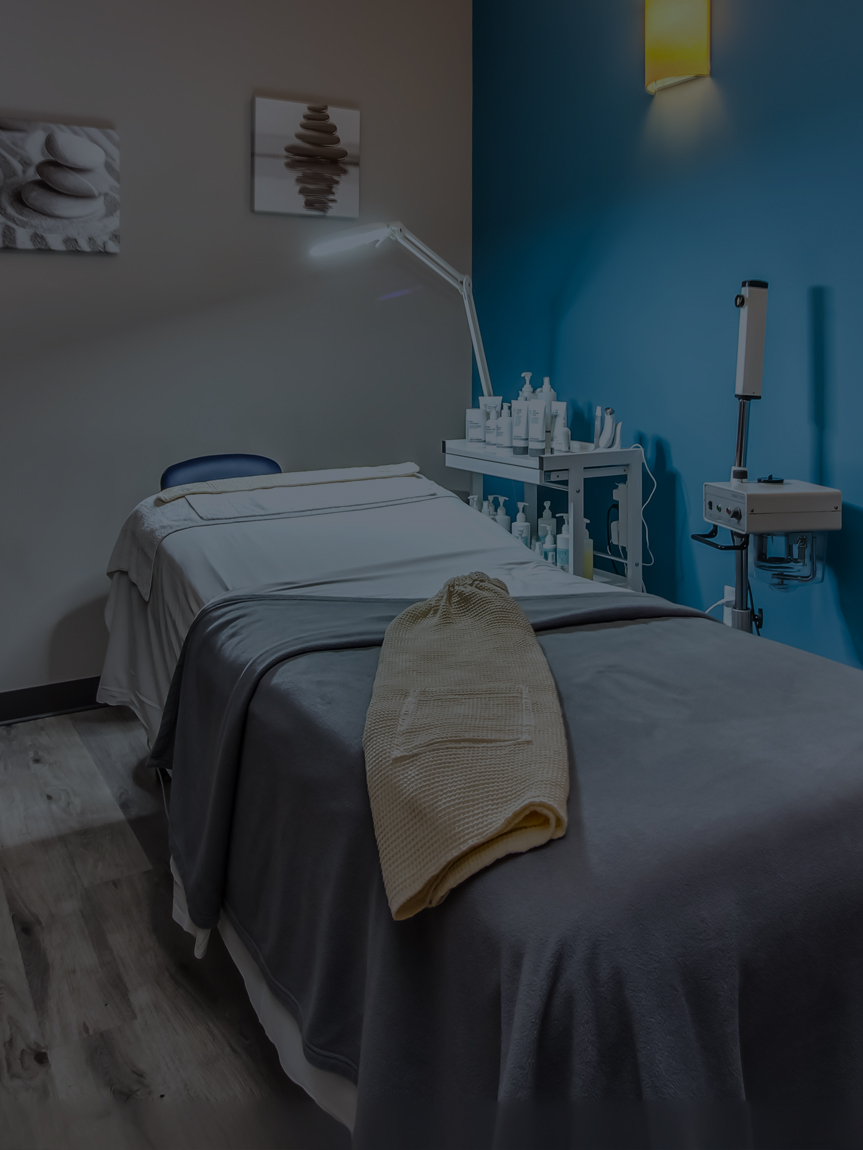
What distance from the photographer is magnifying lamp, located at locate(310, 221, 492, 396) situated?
2.72 meters

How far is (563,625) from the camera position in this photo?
1.74 metres

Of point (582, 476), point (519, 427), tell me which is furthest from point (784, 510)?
point (519, 427)

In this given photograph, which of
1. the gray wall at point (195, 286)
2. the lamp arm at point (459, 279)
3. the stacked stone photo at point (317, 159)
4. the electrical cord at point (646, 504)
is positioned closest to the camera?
the electrical cord at point (646, 504)

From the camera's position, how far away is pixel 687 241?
7.79 feet

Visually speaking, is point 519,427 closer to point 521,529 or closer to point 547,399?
point 547,399

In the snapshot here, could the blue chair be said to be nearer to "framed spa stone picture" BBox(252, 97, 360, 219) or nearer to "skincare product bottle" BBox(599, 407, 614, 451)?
"framed spa stone picture" BBox(252, 97, 360, 219)

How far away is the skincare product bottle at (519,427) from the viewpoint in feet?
8.60

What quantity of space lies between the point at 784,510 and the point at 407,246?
1.54 m

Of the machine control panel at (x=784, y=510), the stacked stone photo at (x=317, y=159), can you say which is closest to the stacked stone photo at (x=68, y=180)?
the stacked stone photo at (x=317, y=159)

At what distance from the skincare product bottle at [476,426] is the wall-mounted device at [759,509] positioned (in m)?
0.92

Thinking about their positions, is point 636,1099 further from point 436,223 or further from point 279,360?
point 436,223

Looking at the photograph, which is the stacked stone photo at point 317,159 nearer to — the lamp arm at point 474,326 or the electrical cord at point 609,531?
the lamp arm at point 474,326

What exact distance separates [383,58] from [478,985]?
3002 millimetres

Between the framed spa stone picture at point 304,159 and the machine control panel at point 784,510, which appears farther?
the framed spa stone picture at point 304,159
